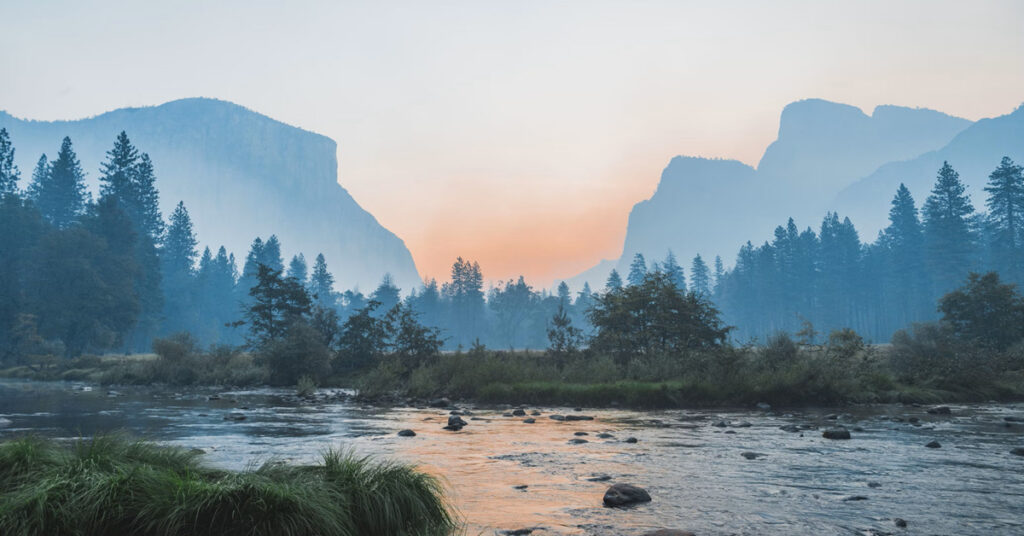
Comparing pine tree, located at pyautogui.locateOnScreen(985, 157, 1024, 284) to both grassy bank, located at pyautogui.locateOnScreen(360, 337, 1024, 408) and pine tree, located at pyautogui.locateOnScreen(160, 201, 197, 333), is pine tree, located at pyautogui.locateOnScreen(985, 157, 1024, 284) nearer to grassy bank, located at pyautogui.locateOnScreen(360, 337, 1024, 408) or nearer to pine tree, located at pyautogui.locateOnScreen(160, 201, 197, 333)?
grassy bank, located at pyautogui.locateOnScreen(360, 337, 1024, 408)

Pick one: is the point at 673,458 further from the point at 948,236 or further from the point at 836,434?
the point at 948,236

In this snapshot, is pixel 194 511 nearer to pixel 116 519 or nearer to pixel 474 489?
pixel 116 519

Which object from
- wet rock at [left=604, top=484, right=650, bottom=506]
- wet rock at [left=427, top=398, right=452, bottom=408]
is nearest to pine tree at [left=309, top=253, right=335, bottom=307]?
wet rock at [left=427, top=398, right=452, bottom=408]

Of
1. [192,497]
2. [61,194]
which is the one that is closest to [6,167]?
[61,194]

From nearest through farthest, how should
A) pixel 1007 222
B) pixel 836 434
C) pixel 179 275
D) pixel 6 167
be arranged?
pixel 836 434, pixel 1007 222, pixel 6 167, pixel 179 275

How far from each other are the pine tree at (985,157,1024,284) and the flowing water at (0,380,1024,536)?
66.5m

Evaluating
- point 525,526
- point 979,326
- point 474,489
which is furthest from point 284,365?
point 979,326

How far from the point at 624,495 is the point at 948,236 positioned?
9070cm

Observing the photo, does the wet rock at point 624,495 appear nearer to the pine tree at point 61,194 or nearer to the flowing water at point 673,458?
the flowing water at point 673,458

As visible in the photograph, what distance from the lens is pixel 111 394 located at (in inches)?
1214

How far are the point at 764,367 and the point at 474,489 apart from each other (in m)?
20.3

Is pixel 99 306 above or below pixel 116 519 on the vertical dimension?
above

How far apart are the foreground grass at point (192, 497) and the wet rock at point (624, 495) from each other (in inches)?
119

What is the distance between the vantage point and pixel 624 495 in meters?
8.78
